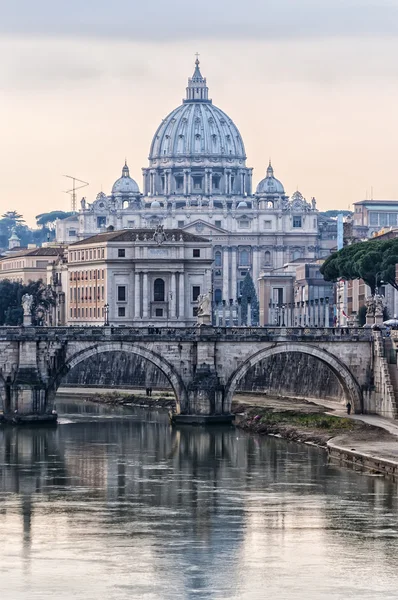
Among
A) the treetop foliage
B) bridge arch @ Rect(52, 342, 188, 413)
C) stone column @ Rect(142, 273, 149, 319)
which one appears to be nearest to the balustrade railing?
bridge arch @ Rect(52, 342, 188, 413)

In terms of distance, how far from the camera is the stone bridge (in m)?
117

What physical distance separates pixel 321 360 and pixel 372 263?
38.5 m

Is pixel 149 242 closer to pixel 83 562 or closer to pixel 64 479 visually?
pixel 64 479

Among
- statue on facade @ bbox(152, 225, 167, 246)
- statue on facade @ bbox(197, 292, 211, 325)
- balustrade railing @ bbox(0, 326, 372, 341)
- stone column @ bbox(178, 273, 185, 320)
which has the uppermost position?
statue on facade @ bbox(152, 225, 167, 246)

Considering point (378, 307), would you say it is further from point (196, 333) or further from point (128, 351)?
point (128, 351)

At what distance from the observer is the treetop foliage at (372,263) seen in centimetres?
15350

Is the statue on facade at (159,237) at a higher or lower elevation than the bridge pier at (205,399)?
higher

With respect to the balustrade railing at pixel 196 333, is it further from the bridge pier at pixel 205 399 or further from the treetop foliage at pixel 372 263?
the treetop foliage at pixel 372 263

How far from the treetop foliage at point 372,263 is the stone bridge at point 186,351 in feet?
111

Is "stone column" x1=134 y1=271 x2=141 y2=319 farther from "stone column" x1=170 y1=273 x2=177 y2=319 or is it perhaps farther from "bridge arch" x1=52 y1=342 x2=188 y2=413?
"bridge arch" x1=52 y1=342 x2=188 y2=413

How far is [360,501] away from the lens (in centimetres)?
8162

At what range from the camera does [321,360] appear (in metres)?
118

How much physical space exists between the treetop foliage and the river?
46225 millimetres

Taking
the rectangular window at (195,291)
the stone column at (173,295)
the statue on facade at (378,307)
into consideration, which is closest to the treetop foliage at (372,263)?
the rectangular window at (195,291)
